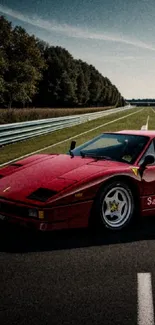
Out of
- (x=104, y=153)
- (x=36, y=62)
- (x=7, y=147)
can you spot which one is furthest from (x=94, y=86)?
(x=104, y=153)

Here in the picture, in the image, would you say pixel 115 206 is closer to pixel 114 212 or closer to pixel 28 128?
pixel 114 212

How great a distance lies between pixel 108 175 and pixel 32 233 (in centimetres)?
114

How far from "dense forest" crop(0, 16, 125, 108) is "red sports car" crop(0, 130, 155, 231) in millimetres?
41377

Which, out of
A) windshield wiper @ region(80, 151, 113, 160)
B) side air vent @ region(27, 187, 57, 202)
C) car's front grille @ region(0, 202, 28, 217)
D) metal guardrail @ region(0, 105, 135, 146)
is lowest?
metal guardrail @ region(0, 105, 135, 146)

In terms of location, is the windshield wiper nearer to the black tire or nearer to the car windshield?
the car windshield

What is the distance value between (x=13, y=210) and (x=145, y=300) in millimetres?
2024

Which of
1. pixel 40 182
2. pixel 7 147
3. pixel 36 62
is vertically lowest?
pixel 7 147

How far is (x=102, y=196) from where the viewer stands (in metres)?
4.77

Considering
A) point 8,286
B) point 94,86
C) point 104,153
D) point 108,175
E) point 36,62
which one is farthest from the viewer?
point 94,86

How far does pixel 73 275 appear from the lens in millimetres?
3613

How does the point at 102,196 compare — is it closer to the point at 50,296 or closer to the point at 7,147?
the point at 50,296

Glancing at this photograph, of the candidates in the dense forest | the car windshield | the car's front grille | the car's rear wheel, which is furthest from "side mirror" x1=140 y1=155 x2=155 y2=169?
the dense forest

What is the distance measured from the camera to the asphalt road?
9.41 ft

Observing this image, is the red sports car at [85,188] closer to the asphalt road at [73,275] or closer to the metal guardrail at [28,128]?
the asphalt road at [73,275]
